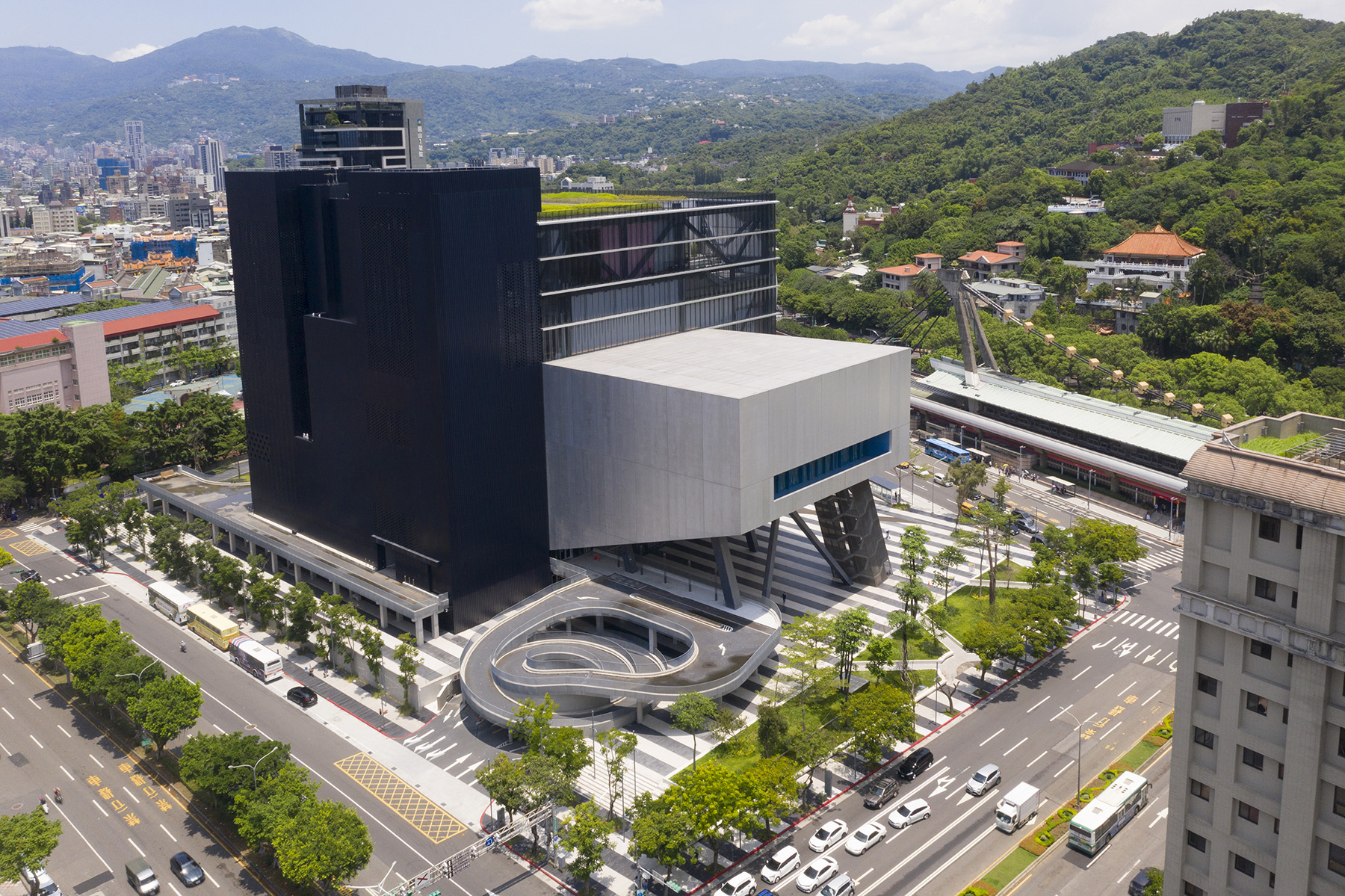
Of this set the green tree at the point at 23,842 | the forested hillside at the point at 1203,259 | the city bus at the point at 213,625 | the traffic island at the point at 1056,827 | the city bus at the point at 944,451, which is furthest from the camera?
the forested hillside at the point at 1203,259

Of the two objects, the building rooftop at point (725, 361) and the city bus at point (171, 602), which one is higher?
the building rooftop at point (725, 361)

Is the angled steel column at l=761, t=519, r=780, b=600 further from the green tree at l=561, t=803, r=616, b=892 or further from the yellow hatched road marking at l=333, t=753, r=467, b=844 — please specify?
the yellow hatched road marking at l=333, t=753, r=467, b=844

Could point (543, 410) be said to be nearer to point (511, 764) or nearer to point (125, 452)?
point (511, 764)

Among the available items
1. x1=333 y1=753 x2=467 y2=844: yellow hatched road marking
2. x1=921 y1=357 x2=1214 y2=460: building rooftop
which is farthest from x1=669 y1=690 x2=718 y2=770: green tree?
x1=921 y1=357 x2=1214 y2=460: building rooftop

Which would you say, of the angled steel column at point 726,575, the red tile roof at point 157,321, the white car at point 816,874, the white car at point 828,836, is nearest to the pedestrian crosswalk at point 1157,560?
the angled steel column at point 726,575

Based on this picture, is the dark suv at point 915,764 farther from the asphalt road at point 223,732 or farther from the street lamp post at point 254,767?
the street lamp post at point 254,767

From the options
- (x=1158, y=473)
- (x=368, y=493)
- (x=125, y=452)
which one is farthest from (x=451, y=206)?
(x=1158, y=473)
